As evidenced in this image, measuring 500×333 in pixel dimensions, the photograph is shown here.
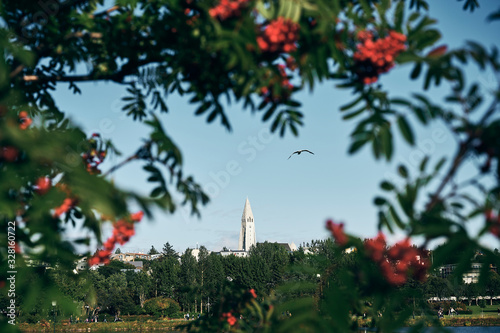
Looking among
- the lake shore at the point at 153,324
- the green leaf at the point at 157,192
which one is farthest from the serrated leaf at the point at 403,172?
the lake shore at the point at 153,324

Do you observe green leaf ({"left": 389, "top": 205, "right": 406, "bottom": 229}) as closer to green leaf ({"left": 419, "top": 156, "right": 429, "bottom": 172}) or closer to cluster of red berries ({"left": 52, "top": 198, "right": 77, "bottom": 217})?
green leaf ({"left": 419, "top": 156, "right": 429, "bottom": 172})

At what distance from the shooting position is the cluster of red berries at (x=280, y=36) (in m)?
2.52

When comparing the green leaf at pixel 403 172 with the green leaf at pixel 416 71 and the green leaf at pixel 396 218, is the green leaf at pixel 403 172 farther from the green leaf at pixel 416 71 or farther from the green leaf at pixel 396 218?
the green leaf at pixel 416 71

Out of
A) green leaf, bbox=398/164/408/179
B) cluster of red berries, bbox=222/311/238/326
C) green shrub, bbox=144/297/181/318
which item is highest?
green leaf, bbox=398/164/408/179

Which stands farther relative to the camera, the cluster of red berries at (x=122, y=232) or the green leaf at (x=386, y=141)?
the cluster of red berries at (x=122, y=232)

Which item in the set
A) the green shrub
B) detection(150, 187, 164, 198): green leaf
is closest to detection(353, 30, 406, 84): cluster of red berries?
detection(150, 187, 164, 198): green leaf

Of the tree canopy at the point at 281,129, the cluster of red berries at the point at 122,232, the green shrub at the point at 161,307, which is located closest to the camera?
the tree canopy at the point at 281,129

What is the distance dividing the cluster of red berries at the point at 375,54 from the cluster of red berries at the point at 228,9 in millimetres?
836

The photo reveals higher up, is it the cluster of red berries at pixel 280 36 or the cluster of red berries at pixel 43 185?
the cluster of red berries at pixel 280 36

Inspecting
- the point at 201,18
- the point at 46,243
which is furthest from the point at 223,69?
the point at 46,243

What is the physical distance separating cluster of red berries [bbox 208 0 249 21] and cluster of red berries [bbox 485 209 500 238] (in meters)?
1.93

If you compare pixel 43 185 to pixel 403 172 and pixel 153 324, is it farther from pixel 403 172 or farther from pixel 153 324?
pixel 153 324

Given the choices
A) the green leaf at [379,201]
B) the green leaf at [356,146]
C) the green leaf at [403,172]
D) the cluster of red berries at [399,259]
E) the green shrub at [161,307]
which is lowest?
the green shrub at [161,307]

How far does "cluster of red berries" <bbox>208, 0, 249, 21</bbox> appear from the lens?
8.56 ft
